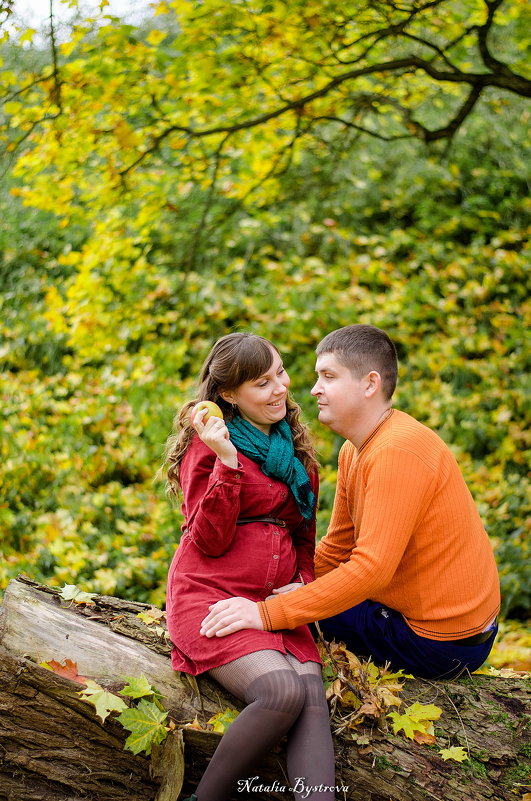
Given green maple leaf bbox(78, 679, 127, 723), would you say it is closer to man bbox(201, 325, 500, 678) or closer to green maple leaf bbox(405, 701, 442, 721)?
man bbox(201, 325, 500, 678)

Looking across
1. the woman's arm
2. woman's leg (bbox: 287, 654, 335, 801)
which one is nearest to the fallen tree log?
woman's leg (bbox: 287, 654, 335, 801)

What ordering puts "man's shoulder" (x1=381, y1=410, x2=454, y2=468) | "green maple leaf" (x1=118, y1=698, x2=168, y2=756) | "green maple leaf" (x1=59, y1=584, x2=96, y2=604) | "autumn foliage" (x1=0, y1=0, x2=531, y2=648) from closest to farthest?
1. "green maple leaf" (x1=118, y1=698, x2=168, y2=756)
2. "man's shoulder" (x1=381, y1=410, x2=454, y2=468)
3. "green maple leaf" (x1=59, y1=584, x2=96, y2=604)
4. "autumn foliage" (x1=0, y1=0, x2=531, y2=648)

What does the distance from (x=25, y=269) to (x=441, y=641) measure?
793cm

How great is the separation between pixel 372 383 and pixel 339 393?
13cm

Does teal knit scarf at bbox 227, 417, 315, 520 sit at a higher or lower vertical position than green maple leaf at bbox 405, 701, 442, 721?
higher

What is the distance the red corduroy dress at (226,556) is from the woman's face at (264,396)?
0.18m

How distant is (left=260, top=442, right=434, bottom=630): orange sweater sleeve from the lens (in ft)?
7.74

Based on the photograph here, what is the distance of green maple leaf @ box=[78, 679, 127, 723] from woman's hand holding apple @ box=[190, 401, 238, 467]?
841 mm

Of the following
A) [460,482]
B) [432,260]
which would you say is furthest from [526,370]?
[460,482]

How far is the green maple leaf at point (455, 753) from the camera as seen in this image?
2.34 metres

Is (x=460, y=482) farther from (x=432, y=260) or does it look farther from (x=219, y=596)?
(x=432, y=260)

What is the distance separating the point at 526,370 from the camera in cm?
649

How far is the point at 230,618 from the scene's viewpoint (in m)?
2.34

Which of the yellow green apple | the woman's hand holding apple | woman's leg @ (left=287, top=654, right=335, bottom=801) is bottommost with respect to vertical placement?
woman's leg @ (left=287, top=654, right=335, bottom=801)
